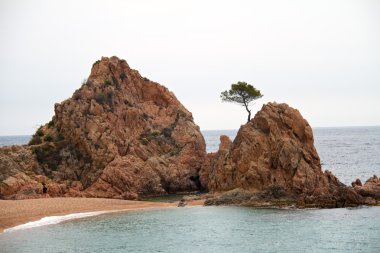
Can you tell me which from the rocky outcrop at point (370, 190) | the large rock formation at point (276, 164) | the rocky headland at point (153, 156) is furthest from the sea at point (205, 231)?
the rocky headland at point (153, 156)

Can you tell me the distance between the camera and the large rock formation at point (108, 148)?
206 feet

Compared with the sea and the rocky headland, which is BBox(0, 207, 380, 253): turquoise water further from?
the rocky headland

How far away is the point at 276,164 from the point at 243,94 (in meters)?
16.4

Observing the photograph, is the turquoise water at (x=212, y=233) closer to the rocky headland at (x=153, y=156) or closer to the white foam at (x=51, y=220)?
the white foam at (x=51, y=220)

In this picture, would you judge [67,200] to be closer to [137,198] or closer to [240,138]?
[137,198]

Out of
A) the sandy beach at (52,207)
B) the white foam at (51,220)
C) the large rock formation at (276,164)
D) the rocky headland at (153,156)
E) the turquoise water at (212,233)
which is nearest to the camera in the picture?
the turquoise water at (212,233)

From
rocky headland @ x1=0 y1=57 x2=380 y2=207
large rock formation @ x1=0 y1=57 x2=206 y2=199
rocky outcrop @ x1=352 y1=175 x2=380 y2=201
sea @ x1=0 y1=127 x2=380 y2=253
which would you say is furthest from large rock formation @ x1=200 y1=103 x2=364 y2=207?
large rock formation @ x1=0 y1=57 x2=206 y2=199

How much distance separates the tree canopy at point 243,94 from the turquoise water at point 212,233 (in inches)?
907

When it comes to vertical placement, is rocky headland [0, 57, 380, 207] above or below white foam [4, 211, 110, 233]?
above

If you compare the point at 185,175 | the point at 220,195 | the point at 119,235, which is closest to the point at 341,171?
the point at 185,175

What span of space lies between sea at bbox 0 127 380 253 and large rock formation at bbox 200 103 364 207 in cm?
492

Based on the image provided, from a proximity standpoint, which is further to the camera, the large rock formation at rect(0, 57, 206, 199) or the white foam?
the large rock formation at rect(0, 57, 206, 199)

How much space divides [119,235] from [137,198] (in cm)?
2092

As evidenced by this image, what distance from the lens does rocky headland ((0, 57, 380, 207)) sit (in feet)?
181
